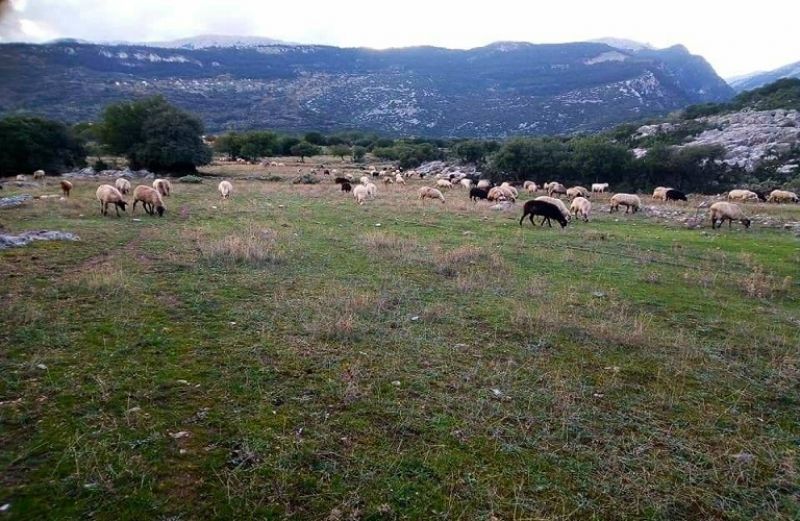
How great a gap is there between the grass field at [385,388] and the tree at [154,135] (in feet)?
110

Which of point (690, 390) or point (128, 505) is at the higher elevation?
point (128, 505)

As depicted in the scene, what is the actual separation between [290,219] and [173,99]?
91.5 m

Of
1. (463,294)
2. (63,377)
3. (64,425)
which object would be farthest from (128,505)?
(463,294)

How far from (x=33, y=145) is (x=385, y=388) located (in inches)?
1801

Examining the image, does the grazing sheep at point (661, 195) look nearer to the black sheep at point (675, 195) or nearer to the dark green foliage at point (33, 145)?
the black sheep at point (675, 195)

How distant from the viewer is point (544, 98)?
363ft

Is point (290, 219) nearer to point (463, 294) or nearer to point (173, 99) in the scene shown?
point (463, 294)

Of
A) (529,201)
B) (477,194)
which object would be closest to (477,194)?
(477,194)

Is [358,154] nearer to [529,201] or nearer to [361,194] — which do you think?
[361,194]

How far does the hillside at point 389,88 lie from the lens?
322 ft

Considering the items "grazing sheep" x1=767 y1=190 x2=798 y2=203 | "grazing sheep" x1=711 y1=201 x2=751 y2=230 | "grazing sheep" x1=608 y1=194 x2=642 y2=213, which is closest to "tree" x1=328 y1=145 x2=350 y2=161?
"grazing sheep" x1=608 y1=194 x2=642 y2=213

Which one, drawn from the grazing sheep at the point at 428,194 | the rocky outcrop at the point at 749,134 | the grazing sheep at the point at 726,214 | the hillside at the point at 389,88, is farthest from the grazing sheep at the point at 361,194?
the hillside at the point at 389,88

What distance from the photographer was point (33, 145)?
128 feet

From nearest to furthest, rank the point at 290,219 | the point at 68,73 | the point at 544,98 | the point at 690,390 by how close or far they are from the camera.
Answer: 1. the point at 690,390
2. the point at 290,219
3. the point at 68,73
4. the point at 544,98
